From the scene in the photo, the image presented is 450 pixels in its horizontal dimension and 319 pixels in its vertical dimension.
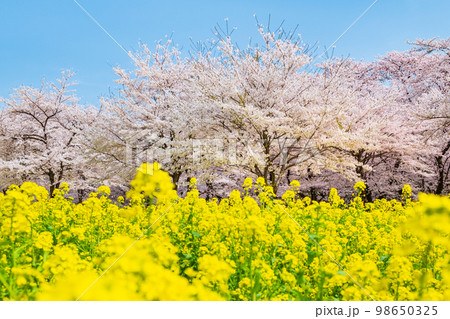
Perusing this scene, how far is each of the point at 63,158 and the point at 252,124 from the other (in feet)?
34.0

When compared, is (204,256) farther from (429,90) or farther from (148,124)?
(429,90)

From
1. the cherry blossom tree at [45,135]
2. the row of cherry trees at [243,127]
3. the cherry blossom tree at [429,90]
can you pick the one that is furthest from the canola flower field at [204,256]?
the cherry blossom tree at [45,135]

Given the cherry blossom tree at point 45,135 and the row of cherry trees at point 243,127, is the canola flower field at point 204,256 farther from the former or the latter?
the cherry blossom tree at point 45,135

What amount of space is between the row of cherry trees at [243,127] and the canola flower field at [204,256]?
5.34 m

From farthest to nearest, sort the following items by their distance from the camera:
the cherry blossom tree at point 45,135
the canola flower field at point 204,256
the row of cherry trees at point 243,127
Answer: the cherry blossom tree at point 45,135 < the row of cherry trees at point 243,127 < the canola flower field at point 204,256

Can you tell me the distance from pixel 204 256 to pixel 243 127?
9066mm

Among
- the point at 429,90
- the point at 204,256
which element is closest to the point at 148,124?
the point at 204,256

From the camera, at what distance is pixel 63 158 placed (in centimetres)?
1606

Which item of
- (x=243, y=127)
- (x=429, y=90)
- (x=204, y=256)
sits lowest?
(x=204, y=256)

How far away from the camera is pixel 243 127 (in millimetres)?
11070

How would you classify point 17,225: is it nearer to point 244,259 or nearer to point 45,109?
point 244,259

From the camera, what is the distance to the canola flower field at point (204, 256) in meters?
1.63

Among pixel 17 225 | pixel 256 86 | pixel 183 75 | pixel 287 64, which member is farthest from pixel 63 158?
pixel 17 225

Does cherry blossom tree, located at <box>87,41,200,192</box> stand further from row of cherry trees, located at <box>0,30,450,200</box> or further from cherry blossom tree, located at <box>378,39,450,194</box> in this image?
cherry blossom tree, located at <box>378,39,450,194</box>
